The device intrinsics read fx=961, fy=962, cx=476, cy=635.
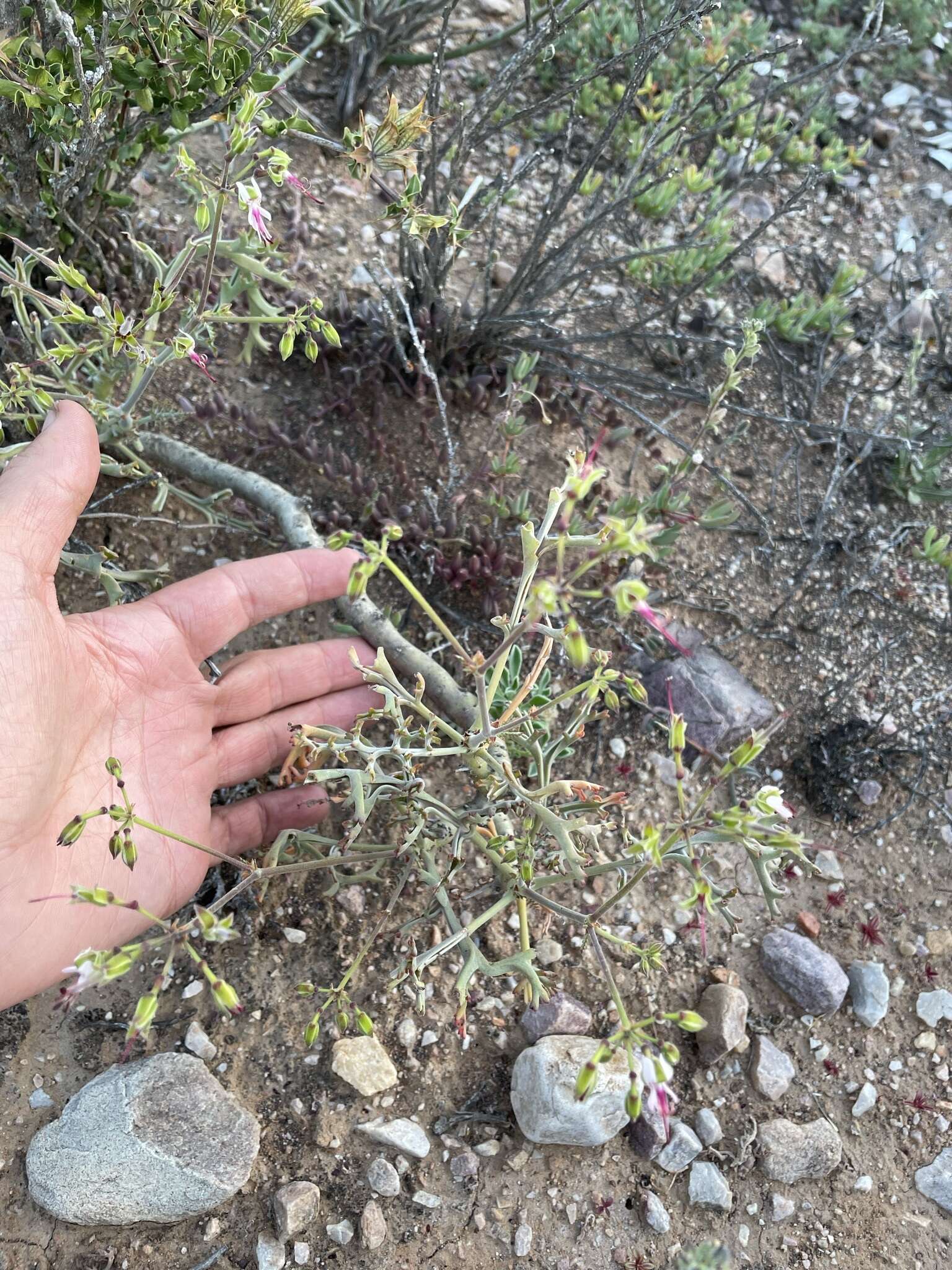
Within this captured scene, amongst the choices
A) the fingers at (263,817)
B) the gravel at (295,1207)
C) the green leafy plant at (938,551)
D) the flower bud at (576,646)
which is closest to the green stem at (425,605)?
the flower bud at (576,646)

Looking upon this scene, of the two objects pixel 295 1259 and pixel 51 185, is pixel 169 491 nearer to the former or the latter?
pixel 51 185

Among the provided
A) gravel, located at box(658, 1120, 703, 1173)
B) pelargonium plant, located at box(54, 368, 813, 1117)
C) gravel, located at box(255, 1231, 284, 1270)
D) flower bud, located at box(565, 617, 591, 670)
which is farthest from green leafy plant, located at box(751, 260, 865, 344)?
gravel, located at box(255, 1231, 284, 1270)

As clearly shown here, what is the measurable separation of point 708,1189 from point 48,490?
92.2 inches

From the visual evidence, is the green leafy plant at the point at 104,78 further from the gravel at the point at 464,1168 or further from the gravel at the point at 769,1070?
the gravel at the point at 769,1070

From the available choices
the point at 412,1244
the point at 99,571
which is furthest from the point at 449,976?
the point at 99,571

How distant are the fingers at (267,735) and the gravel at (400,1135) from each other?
3.19 feet

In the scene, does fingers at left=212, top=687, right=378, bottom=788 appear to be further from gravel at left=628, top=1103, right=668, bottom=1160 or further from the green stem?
gravel at left=628, top=1103, right=668, bottom=1160

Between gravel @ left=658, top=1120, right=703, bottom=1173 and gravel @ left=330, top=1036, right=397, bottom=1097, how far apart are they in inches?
27.6

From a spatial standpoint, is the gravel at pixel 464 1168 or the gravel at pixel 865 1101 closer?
the gravel at pixel 464 1168

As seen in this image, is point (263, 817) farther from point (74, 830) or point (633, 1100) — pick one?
point (633, 1100)

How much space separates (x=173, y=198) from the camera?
3.77 metres

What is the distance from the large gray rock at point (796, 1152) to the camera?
2436 millimetres

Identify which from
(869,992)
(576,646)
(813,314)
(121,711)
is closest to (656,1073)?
(576,646)

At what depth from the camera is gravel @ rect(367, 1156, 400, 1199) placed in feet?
7.55
